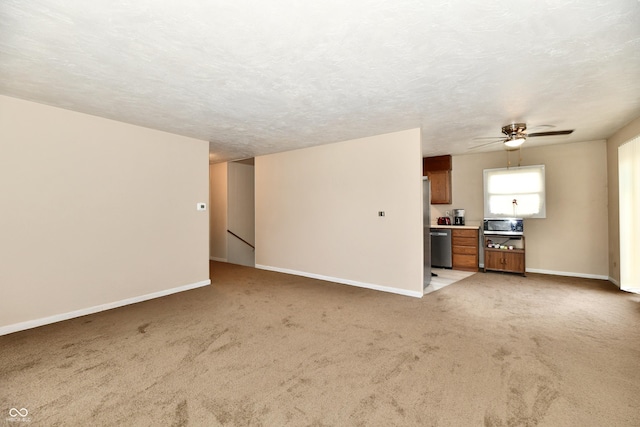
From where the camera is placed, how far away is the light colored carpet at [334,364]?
1870mm

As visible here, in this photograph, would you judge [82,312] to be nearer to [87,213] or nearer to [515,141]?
[87,213]

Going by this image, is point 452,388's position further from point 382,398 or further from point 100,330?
point 100,330

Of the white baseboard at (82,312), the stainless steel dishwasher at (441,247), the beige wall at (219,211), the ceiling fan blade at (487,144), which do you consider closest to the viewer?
the white baseboard at (82,312)

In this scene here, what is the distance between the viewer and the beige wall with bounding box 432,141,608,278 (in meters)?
5.43

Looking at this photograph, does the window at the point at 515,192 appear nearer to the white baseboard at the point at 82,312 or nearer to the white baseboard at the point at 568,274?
the white baseboard at the point at 568,274

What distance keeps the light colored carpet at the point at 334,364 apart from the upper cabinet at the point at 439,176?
314 cm

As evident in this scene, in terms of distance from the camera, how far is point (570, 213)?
5.68m

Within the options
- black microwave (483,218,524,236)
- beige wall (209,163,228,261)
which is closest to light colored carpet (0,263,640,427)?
black microwave (483,218,524,236)

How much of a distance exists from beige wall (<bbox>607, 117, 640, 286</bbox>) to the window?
0.96m

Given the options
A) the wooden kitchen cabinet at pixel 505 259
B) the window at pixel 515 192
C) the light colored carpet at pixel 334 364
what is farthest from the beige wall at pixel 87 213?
the window at pixel 515 192

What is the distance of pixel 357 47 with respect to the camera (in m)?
2.19

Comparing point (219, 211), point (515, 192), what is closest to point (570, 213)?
point (515, 192)

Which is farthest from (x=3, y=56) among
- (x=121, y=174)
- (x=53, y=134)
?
(x=121, y=174)

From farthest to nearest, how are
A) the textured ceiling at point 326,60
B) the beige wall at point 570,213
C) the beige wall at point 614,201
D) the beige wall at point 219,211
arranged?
1. the beige wall at point 219,211
2. the beige wall at point 570,213
3. the beige wall at point 614,201
4. the textured ceiling at point 326,60
